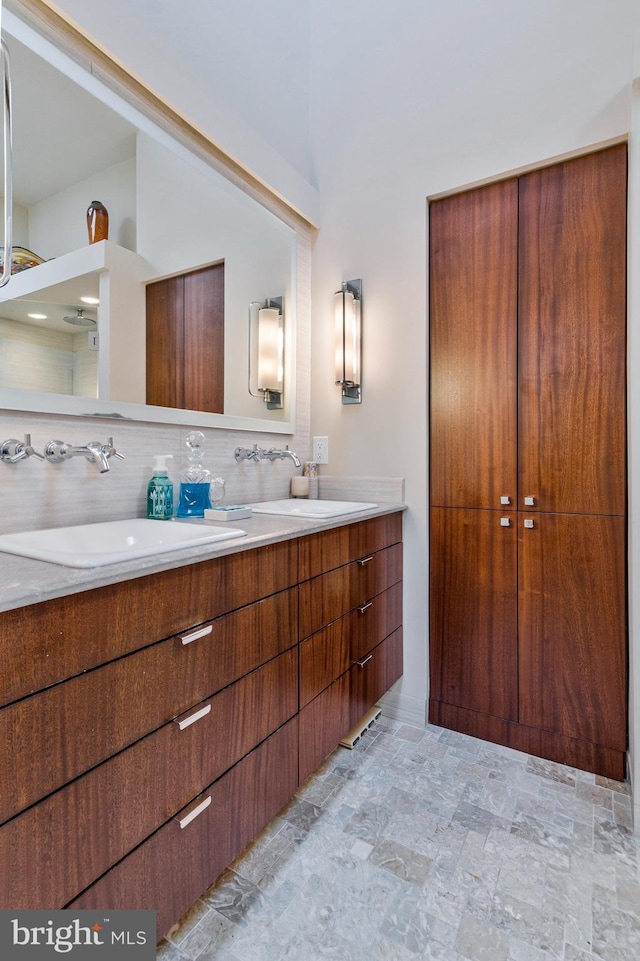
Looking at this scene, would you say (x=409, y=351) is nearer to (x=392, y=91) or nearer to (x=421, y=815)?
(x=392, y=91)

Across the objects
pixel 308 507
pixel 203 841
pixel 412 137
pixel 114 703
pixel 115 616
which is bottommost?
pixel 203 841

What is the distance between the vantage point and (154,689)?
2.93ft

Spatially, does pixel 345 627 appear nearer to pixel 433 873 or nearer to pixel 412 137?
pixel 433 873

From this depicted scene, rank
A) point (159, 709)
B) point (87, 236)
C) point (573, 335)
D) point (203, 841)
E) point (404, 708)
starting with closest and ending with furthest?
point (159, 709) → point (203, 841) → point (87, 236) → point (573, 335) → point (404, 708)

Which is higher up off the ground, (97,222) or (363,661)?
(97,222)

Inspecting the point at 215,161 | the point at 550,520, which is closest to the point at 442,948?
the point at 550,520

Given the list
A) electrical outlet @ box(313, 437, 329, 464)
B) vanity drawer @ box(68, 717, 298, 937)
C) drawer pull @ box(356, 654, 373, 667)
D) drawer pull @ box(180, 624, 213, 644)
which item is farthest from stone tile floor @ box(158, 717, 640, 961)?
electrical outlet @ box(313, 437, 329, 464)

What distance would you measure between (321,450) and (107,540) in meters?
1.20

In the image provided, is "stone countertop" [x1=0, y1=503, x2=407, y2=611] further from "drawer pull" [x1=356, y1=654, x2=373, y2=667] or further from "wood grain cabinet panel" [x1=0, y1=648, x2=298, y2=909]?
"drawer pull" [x1=356, y1=654, x2=373, y2=667]

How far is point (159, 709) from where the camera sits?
0.90m

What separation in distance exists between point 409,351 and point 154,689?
1563mm

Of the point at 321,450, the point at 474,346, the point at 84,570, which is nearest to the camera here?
the point at 84,570

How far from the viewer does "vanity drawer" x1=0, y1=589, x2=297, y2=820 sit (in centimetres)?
69

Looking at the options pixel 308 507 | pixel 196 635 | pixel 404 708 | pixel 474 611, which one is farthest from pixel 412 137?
pixel 404 708
